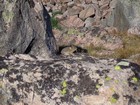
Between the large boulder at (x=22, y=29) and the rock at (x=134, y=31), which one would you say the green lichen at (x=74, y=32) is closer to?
the rock at (x=134, y=31)

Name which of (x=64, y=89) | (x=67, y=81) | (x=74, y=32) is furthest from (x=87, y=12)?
(x=64, y=89)

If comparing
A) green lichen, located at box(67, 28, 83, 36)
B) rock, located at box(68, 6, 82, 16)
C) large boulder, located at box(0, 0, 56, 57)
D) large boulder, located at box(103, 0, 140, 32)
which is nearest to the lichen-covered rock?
large boulder, located at box(0, 0, 56, 57)

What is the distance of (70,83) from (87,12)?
3545 cm

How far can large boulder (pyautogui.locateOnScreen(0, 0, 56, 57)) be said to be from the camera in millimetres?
14166

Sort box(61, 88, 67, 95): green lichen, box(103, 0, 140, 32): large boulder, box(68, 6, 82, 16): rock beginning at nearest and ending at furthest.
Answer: box(61, 88, 67, 95): green lichen, box(103, 0, 140, 32): large boulder, box(68, 6, 82, 16): rock

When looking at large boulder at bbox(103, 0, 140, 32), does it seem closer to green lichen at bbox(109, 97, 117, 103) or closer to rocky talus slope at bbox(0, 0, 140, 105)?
rocky talus slope at bbox(0, 0, 140, 105)

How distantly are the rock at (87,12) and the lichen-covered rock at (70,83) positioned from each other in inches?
1352

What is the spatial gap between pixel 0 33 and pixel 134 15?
62.6ft

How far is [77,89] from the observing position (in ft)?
24.9

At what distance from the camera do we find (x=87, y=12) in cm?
4272

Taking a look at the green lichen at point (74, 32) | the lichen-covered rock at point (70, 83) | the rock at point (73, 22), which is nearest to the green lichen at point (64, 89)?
the lichen-covered rock at point (70, 83)

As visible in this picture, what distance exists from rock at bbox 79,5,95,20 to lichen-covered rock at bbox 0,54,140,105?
34.3m

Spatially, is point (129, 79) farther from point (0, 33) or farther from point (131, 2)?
point (131, 2)

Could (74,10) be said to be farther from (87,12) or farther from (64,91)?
(64,91)
